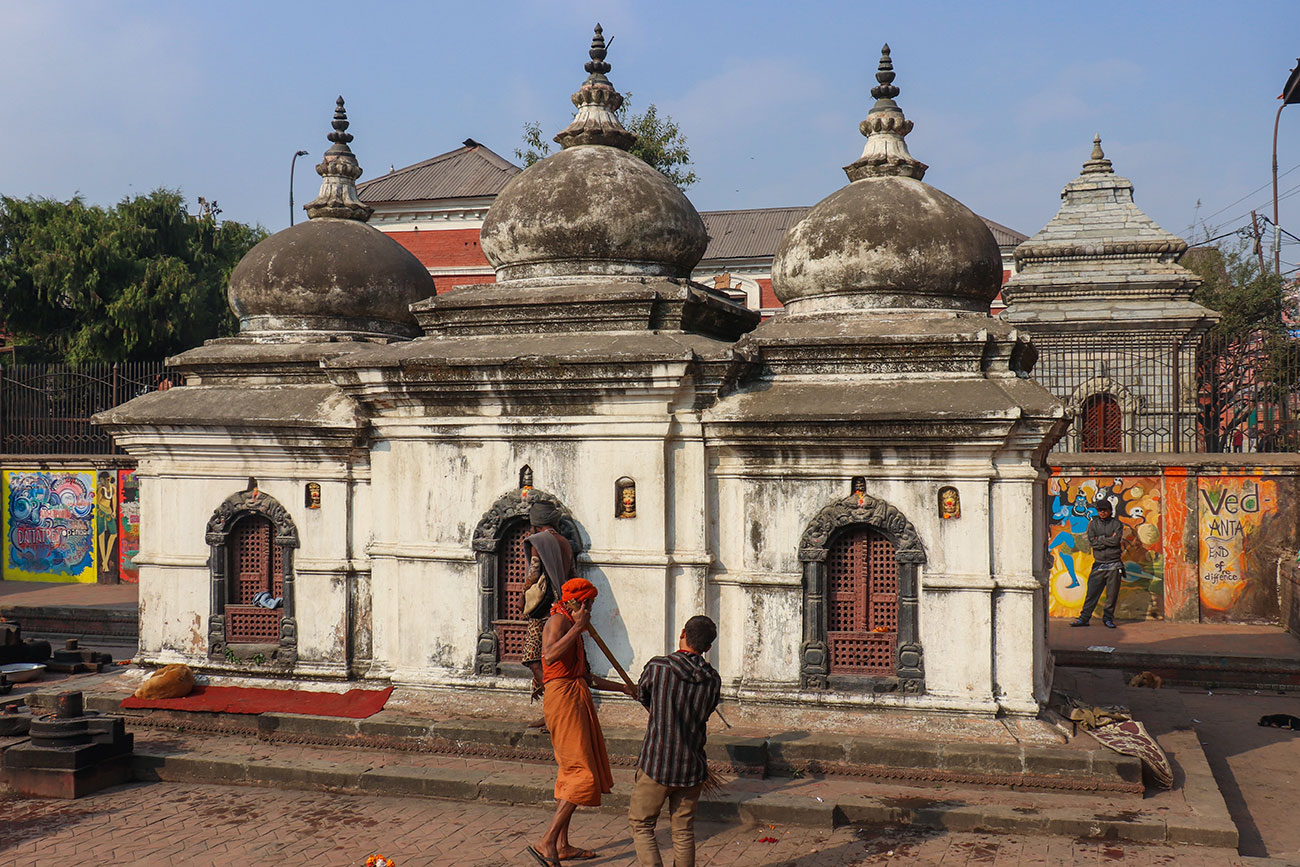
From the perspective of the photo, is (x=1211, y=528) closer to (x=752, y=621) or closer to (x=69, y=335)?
(x=752, y=621)

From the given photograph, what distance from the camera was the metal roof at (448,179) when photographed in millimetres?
36344

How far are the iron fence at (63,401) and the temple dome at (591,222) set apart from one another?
12298 millimetres

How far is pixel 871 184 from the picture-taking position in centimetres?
945

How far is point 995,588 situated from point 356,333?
254 inches

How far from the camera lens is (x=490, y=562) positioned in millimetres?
8805

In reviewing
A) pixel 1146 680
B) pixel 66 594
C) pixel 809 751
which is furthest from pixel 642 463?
pixel 66 594

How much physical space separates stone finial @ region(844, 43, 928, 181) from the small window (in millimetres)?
9835

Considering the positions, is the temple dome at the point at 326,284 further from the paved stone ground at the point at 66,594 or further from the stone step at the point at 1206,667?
the stone step at the point at 1206,667

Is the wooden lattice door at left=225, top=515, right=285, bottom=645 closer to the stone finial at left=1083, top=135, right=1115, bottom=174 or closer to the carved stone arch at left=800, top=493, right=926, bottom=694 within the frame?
the carved stone arch at left=800, top=493, right=926, bottom=694

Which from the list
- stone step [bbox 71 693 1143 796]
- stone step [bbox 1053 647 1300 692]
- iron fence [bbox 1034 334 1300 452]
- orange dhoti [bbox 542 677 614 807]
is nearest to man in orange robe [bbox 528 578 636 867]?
orange dhoti [bbox 542 677 614 807]

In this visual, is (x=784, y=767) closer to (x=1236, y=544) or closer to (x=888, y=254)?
(x=888, y=254)

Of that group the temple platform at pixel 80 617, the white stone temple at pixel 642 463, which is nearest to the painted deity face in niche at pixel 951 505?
the white stone temple at pixel 642 463

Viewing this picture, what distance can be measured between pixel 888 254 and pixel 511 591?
4124 millimetres

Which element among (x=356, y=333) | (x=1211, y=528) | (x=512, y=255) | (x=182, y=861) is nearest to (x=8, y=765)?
(x=182, y=861)
